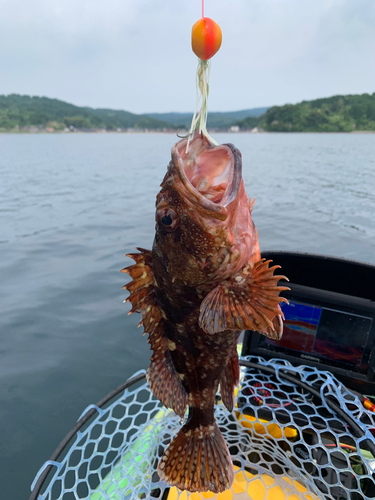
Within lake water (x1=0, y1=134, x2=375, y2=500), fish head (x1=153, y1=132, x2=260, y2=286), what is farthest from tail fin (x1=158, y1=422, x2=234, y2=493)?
lake water (x1=0, y1=134, x2=375, y2=500)

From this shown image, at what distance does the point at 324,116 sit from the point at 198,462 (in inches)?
3311

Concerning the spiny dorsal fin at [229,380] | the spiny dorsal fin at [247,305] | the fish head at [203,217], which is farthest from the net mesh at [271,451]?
the fish head at [203,217]

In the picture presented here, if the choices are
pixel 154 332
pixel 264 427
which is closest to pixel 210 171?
pixel 154 332

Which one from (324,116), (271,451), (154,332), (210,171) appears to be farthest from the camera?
(324,116)

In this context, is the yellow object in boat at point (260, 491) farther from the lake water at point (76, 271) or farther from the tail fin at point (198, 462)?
the lake water at point (76, 271)

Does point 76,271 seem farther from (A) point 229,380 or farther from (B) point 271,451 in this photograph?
(A) point 229,380

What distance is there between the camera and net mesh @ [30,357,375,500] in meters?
2.80

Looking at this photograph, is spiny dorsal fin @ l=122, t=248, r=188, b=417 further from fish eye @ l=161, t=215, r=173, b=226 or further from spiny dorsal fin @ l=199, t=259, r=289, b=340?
spiny dorsal fin @ l=199, t=259, r=289, b=340

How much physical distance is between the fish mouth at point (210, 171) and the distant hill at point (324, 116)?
70.3 m

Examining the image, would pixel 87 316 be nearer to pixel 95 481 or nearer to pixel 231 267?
pixel 95 481

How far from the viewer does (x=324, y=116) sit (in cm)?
7362

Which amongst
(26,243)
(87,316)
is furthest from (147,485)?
(26,243)

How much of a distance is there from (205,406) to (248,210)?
65.7 inches

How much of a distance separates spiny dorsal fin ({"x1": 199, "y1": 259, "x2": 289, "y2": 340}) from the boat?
1630 millimetres
